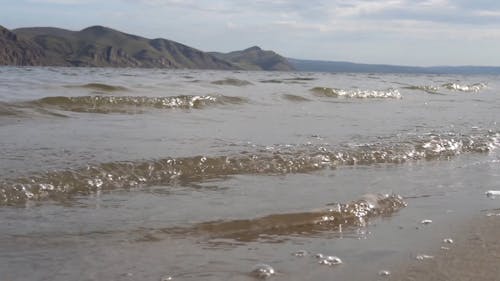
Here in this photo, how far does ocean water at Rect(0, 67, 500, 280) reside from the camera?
14.1ft

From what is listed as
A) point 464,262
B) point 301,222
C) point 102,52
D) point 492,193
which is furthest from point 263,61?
point 464,262

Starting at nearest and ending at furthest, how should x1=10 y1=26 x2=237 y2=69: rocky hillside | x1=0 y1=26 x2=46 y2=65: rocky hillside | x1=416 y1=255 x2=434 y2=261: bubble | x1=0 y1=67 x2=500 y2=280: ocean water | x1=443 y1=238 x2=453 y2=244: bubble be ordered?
x1=0 y1=67 x2=500 y2=280: ocean water < x1=416 y1=255 x2=434 y2=261: bubble < x1=443 y1=238 x2=453 y2=244: bubble < x1=0 y1=26 x2=46 y2=65: rocky hillside < x1=10 y1=26 x2=237 y2=69: rocky hillside

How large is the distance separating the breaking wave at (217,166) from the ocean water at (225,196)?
22 mm

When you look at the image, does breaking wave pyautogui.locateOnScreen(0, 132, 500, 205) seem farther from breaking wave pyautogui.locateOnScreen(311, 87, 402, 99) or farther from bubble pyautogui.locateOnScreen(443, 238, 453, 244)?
breaking wave pyautogui.locateOnScreen(311, 87, 402, 99)

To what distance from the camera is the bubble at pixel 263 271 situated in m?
4.02

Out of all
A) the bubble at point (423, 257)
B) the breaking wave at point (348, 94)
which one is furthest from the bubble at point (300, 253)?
the breaking wave at point (348, 94)

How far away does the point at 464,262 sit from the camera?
4.40 meters

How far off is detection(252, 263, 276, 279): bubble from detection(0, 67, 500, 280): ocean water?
2 cm

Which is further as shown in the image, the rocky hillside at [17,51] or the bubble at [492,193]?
the rocky hillside at [17,51]

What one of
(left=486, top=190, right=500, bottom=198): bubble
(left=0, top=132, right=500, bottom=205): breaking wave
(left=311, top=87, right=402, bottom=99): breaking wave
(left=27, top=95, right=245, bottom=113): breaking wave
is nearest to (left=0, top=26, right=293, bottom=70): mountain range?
(left=311, top=87, right=402, bottom=99): breaking wave

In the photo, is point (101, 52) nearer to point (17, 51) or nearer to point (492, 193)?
point (17, 51)

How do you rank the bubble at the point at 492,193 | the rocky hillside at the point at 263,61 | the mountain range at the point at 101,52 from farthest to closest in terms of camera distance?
the rocky hillside at the point at 263,61
the mountain range at the point at 101,52
the bubble at the point at 492,193

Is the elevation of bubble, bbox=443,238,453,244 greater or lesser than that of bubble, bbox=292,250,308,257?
lesser

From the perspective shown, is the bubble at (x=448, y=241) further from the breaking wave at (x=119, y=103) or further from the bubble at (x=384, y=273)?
the breaking wave at (x=119, y=103)
